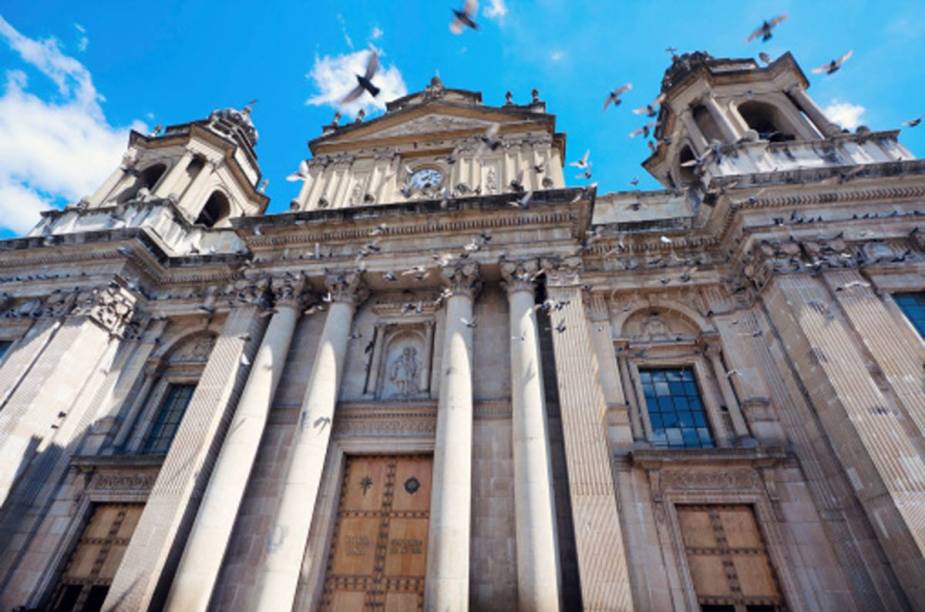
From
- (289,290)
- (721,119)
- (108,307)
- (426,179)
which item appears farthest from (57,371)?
(721,119)

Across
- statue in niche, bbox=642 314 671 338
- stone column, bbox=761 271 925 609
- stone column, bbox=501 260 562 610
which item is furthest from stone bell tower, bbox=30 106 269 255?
stone column, bbox=761 271 925 609

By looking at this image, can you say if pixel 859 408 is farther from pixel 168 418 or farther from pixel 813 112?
pixel 168 418

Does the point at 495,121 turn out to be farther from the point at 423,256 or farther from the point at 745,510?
the point at 745,510

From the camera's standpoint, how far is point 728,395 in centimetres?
1001

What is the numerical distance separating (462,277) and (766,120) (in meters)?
14.8

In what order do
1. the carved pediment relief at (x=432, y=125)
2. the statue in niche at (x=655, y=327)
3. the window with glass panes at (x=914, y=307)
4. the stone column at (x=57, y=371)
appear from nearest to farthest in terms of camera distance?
the window with glass panes at (x=914, y=307) < the stone column at (x=57, y=371) < the statue in niche at (x=655, y=327) < the carved pediment relief at (x=432, y=125)

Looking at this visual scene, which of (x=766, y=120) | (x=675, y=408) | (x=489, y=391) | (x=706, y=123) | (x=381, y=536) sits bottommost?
(x=381, y=536)

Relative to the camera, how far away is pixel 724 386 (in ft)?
33.4

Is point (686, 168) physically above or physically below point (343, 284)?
above

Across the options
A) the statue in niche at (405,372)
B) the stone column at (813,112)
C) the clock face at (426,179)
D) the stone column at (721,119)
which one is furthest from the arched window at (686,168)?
the statue in niche at (405,372)

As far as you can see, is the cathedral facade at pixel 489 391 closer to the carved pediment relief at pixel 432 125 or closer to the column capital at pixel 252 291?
the column capital at pixel 252 291

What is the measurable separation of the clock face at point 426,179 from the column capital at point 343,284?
15.3 ft

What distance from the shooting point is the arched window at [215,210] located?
789 inches

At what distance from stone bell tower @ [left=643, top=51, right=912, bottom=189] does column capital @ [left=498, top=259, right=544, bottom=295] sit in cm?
593
